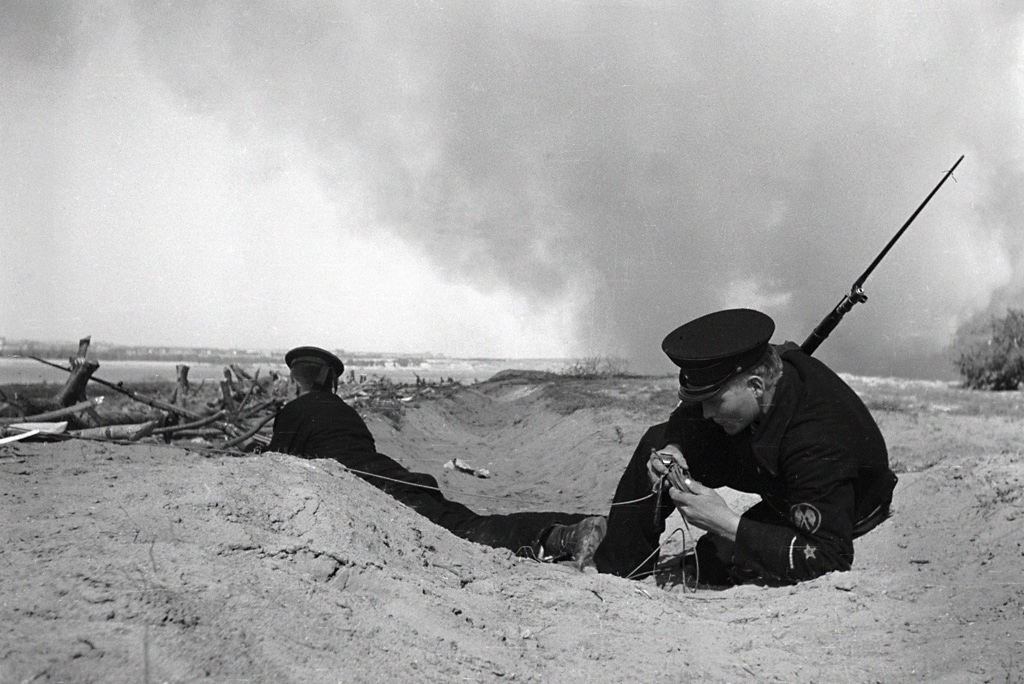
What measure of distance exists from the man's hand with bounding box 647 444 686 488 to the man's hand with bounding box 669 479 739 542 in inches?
1.5

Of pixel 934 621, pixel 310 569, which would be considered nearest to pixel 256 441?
pixel 310 569

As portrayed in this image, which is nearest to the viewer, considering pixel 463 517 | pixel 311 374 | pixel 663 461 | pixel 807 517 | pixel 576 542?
pixel 807 517

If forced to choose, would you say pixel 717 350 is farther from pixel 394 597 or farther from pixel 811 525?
pixel 394 597

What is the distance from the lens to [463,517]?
4121 millimetres

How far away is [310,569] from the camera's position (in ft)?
7.02

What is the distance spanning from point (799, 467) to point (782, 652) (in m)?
0.73

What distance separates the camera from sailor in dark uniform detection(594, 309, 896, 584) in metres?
2.72

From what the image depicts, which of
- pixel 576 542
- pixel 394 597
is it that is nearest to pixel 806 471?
pixel 576 542

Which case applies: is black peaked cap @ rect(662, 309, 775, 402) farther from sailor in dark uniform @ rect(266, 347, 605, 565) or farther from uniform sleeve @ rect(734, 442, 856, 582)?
sailor in dark uniform @ rect(266, 347, 605, 565)

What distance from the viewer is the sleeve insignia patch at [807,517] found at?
2701 millimetres

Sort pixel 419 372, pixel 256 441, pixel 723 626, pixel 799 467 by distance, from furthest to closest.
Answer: pixel 419 372
pixel 256 441
pixel 799 467
pixel 723 626

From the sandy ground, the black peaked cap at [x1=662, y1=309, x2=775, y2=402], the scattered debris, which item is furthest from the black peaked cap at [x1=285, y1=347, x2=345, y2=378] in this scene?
the scattered debris

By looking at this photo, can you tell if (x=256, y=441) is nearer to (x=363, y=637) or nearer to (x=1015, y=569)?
(x=363, y=637)

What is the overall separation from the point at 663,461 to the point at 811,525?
0.60 m
